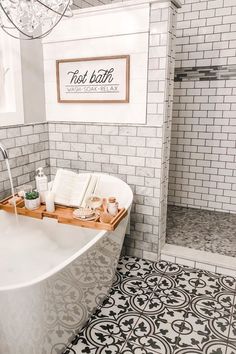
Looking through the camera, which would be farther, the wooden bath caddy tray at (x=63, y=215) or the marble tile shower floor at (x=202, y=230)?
the marble tile shower floor at (x=202, y=230)

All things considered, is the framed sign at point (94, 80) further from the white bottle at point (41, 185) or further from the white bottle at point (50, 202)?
the white bottle at point (50, 202)

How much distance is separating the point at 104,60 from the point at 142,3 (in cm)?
51

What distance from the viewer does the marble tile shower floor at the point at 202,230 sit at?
288cm

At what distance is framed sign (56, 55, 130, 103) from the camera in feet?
8.12

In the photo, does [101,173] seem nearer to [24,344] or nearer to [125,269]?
[125,269]

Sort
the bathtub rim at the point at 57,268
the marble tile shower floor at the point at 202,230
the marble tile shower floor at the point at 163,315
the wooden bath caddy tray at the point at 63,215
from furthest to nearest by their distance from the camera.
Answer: the marble tile shower floor at the point at 202,230, the wooden bath caddy tray at the point at 63,215, the marble tile shower floor at the point at 163,315, the bathtub rim at the point at 57,268

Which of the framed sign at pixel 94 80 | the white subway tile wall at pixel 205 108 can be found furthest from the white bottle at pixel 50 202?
the white subway tile wall at pixel 205 108

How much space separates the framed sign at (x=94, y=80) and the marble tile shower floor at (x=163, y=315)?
155 cm

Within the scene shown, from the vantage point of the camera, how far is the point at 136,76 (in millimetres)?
2439

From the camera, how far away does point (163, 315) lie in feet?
6.82

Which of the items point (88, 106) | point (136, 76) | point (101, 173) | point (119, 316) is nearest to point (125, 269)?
point (119, 316)

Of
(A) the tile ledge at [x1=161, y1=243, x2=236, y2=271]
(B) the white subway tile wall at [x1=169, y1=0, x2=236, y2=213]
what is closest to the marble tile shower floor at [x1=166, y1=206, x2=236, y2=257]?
(A) the tile ledge at [x1=161, y1=243, x2=236, y2=271]

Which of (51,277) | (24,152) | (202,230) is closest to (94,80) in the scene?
(24,152)

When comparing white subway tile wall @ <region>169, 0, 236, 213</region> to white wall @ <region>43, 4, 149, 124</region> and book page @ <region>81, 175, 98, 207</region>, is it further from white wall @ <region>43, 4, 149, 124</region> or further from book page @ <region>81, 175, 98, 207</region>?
book page @ <region>81, 175, 98, 207</region>
